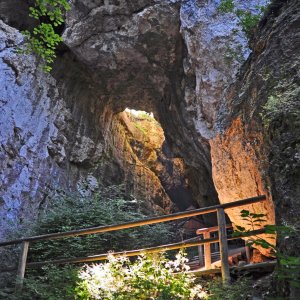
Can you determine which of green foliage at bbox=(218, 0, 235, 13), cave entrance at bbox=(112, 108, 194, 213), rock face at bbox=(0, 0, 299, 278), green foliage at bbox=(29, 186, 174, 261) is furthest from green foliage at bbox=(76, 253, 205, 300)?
cave entrance at bbox=(112, 108, 194, 213)

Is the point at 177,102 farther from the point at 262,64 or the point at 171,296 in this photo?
the point at 171,296

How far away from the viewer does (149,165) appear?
682 inches

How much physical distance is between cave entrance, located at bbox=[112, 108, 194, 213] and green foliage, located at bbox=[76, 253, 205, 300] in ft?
36.7

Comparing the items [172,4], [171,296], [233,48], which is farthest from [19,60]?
[171,296]

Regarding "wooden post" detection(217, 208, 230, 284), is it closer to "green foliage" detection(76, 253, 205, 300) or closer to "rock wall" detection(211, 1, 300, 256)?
"green foliage" detection(76, 253, 205, 300)

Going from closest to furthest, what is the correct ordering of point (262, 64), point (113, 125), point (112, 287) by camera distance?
1. point (112, 287)
2. point (262, 64)
3. point (113, 125)

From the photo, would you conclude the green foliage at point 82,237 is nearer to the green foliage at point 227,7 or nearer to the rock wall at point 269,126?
the rock wall at point 269,126

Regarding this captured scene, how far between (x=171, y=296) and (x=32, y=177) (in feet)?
25.9

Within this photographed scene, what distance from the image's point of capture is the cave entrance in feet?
50.0

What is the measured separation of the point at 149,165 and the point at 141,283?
1415 cm

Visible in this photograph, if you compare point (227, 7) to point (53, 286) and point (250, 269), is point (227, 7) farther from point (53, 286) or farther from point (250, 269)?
point (53, 286)

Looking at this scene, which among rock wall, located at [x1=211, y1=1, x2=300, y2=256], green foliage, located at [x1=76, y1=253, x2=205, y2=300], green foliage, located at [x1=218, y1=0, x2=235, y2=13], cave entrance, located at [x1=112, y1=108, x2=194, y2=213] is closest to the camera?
rock wall, located at [x1=211, y1=1, x2=300, y2=256]

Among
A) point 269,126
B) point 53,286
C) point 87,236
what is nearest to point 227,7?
point 87,236

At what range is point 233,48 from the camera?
30.6 feet
